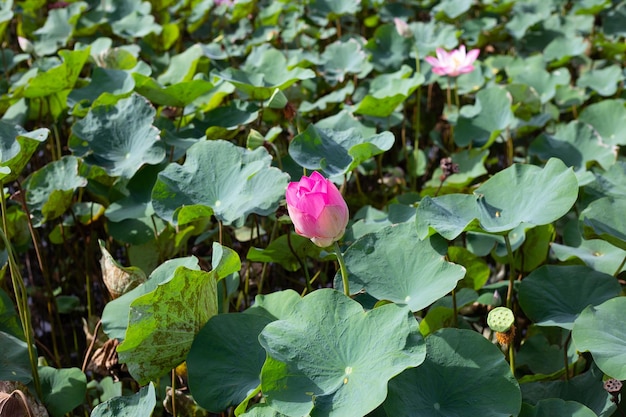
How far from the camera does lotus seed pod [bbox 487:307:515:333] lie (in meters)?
0.97

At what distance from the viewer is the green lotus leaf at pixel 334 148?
1385 mm

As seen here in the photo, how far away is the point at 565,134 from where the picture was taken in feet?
5.83

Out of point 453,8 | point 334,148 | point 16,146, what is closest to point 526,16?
point 453,8

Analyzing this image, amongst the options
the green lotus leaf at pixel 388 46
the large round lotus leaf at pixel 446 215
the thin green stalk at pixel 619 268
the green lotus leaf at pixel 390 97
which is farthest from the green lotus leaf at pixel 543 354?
the green lotus leaf at pixel 388 46

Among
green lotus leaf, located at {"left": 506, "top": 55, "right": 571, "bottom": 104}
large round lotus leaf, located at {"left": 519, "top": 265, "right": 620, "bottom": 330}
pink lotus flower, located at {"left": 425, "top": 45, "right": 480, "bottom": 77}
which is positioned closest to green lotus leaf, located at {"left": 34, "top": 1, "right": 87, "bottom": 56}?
pink lotus flower, located at {"left": 425, "top": 45, "right": 480, "bottom": 77}

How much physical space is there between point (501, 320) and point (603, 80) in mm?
1502

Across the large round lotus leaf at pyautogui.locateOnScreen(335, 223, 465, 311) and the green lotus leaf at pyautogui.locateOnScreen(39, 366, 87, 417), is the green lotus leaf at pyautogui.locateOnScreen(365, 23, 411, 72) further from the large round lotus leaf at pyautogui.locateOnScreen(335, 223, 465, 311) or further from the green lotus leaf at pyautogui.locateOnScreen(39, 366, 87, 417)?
the green lotus leaf at pyautogui.locateOnScreen(39, 366, 87, 417)

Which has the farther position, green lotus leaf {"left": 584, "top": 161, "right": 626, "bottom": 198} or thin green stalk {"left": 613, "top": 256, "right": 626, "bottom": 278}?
green lotus leaf {"left": 584, "top": 161, "right": 626, "bottom": 198}

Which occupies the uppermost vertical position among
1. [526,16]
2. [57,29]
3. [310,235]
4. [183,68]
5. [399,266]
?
[310,235]

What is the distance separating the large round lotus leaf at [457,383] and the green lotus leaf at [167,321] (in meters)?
0.30

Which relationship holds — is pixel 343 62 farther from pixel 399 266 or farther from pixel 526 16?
pixel 399 266

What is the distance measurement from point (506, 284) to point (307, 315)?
0.52m

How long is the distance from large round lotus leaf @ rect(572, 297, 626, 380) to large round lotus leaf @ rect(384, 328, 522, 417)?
0.12m

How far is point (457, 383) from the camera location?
0.97 metres
